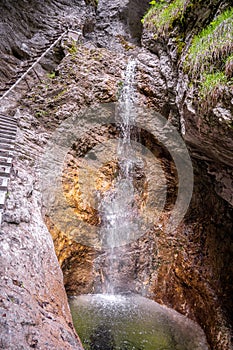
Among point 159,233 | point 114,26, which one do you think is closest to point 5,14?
point 114,26

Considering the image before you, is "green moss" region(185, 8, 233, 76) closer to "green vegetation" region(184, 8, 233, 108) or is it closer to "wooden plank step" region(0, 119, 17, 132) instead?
"green vegetation" region(184, 8, 233, 108)

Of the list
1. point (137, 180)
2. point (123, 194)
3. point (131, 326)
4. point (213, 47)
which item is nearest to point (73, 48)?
point (137, 180)

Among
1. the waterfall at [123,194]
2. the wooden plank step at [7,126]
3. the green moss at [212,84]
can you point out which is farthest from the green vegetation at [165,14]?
the wooden plank step at [7,126]

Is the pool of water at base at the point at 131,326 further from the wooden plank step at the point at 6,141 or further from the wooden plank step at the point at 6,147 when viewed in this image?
the wooden plank step at the point at 6,141

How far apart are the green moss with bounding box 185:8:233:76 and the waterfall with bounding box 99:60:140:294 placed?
2822 millimetres

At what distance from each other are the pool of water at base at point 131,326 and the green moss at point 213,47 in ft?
16.9

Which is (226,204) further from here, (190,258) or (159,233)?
(159,233)

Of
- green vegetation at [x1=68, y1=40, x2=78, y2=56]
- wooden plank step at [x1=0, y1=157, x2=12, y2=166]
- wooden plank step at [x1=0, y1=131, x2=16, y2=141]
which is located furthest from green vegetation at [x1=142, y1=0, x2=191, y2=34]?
wooden plank step at [x1=0, y1=157, x2=12, y2=166]

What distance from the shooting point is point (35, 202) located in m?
4.69

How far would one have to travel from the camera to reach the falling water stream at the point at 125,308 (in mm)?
4566

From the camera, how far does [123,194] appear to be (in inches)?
301

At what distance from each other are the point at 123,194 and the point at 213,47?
4.72 m

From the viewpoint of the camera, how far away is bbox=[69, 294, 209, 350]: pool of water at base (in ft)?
14.6

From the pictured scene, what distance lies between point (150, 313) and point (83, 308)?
1.61m
